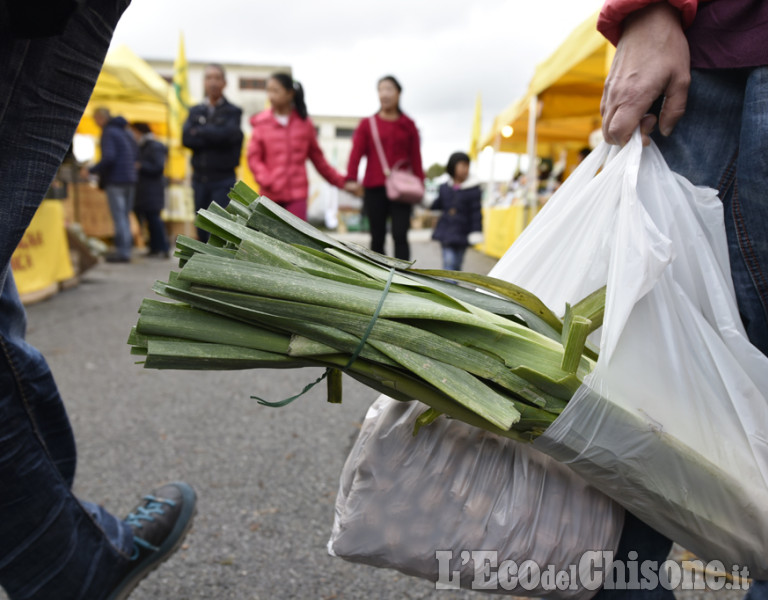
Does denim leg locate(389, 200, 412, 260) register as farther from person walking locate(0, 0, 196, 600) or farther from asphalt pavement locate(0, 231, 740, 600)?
person walking locate(0, 0, 196, 600)

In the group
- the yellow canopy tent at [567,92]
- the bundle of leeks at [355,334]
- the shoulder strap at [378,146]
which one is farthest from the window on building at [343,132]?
the bundle of leeks at [355,334]

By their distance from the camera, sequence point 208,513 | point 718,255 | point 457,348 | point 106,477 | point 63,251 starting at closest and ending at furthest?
point 457,348
point 718,255
point 208,513
point 106,477
point 63,251

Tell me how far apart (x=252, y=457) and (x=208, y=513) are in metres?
0.45

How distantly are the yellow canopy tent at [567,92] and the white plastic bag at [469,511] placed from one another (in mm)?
4506

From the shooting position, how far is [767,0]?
3.49 feet

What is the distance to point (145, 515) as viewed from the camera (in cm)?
164

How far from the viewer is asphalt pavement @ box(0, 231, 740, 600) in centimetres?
167

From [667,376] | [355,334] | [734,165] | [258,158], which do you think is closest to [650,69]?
[734,165]

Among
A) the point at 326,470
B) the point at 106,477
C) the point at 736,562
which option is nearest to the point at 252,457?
the point at 326,470

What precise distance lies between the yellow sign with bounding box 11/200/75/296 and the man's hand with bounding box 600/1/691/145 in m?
4.99

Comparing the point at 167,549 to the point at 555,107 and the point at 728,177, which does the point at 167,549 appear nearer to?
the point at 728,177

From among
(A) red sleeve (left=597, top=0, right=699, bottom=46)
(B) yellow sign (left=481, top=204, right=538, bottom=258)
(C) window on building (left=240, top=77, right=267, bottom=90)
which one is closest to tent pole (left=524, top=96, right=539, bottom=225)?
(B) yellow sign (left=481, top=204, right=538, bottom=258)

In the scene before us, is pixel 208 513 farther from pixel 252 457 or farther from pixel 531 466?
pixel 531 466

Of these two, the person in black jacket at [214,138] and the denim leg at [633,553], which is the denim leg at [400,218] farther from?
the denim leg at [633,553]
